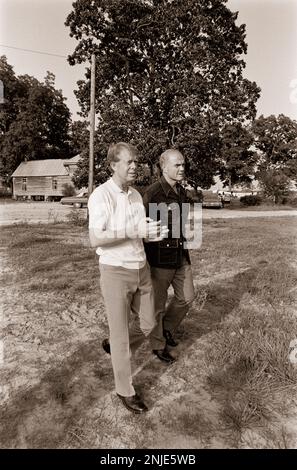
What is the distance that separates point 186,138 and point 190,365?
2080 centimetres

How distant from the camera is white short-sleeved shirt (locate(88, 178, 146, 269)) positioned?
2.46 metres

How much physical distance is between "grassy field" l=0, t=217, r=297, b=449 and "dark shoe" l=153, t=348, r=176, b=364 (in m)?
0.06

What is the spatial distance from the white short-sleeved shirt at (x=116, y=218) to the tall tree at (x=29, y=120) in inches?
1800

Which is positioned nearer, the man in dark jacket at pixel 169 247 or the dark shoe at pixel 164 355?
the man in dark jacket at pixel 169 247

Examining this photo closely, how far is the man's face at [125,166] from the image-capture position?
2.59m

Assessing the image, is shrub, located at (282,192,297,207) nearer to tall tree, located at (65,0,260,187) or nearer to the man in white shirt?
tall tree, located at (65,0,260,187)

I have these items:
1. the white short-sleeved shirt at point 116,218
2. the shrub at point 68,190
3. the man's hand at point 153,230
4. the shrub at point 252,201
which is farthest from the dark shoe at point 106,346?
the shrub at point 68,190

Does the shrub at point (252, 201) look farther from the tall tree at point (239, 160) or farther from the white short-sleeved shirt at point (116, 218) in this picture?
the white short-sleeved shirt at point (116, 218)

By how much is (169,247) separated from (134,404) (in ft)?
4.25

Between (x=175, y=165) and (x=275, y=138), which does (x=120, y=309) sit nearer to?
(x=175, y=165)

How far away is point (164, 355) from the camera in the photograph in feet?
11.3
